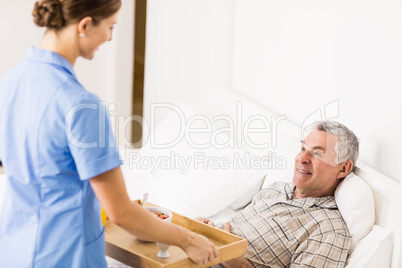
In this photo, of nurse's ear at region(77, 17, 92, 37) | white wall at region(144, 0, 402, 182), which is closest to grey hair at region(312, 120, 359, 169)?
white wall at region(144, 0, 402, 182)

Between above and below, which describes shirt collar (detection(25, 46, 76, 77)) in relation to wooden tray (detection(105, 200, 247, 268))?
above

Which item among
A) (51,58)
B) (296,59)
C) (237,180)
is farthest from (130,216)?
(296,59)

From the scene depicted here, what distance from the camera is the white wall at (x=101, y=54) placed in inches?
152

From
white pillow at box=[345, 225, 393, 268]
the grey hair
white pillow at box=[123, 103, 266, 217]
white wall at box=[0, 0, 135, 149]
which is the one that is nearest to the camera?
white pillow at box=[345, 225, 393, 268]

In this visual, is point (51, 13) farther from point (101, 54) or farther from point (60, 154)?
point (101, 54)

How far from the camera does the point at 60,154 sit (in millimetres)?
1203

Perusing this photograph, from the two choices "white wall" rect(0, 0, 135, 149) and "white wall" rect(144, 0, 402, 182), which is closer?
"white wall" rect(144, 0, 402, 182)

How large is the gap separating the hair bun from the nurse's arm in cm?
36

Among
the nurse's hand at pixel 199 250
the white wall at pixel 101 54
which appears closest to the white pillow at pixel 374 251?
the nurse's hand at pixel 199 250

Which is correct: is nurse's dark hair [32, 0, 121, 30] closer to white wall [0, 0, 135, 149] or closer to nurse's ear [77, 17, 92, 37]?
nurse's ear [77, 17, 92, 37]

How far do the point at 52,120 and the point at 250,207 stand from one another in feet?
4.16

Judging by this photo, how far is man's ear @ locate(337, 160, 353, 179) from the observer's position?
2.08 meters

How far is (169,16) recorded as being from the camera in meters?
3.64

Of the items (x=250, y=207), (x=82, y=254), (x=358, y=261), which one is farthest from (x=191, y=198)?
(x=82, y=254)
